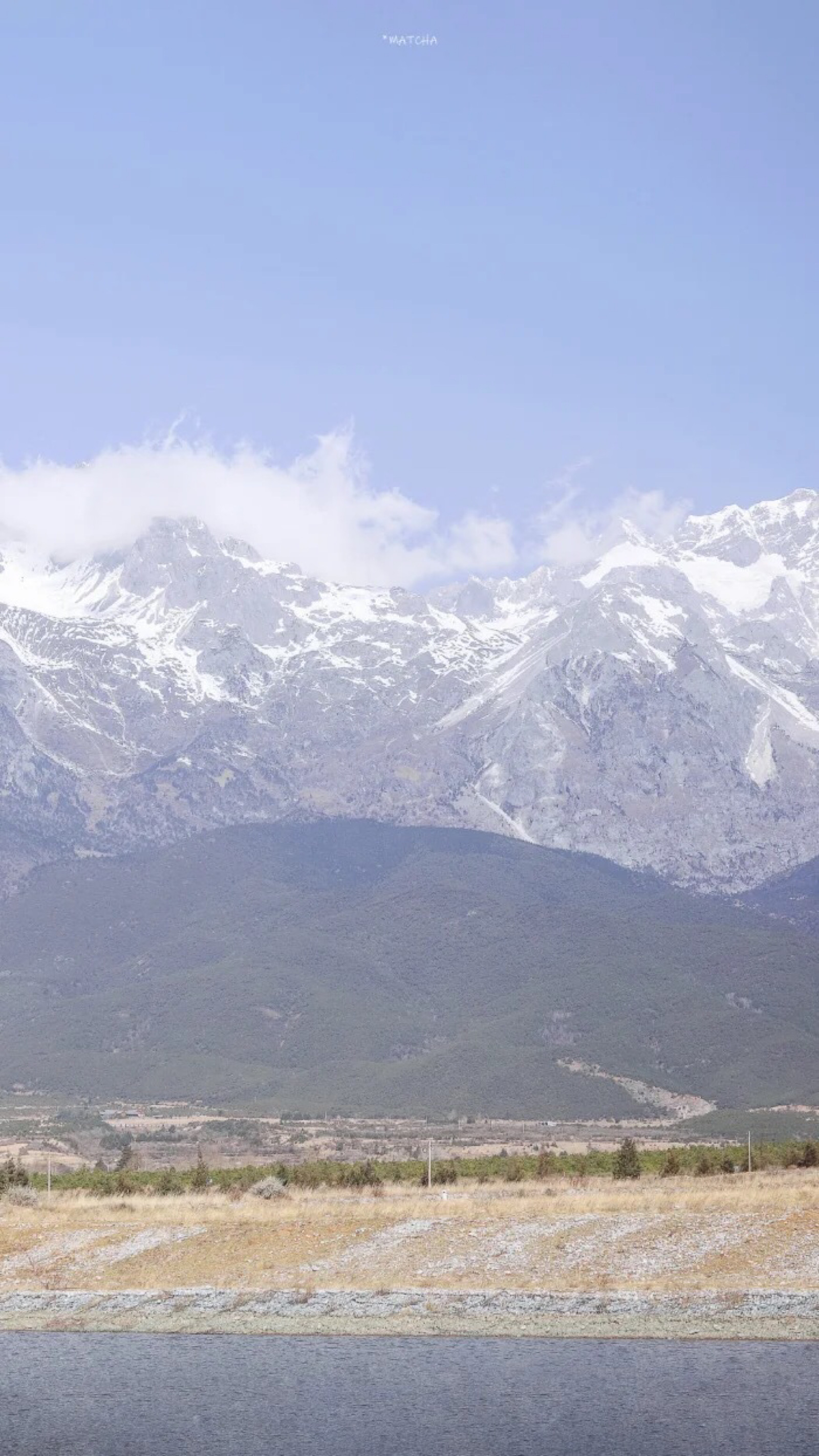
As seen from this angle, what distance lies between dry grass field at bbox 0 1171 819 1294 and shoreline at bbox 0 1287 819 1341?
1214 mm

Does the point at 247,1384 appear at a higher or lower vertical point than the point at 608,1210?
lower

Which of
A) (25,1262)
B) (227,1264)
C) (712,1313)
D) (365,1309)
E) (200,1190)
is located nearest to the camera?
(712,1313)

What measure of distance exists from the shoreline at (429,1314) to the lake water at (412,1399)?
1.45 metres

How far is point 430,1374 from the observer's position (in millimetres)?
55062

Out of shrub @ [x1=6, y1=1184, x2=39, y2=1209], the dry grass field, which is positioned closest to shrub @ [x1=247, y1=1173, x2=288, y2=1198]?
the dry grass field

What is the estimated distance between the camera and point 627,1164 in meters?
96.7

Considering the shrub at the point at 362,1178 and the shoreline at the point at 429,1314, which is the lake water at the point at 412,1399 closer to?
the shoreline at the point at 429,1314

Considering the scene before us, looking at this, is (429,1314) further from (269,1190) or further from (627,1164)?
(627,1164)

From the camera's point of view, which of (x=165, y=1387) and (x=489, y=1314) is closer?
(x=165, y=1387)

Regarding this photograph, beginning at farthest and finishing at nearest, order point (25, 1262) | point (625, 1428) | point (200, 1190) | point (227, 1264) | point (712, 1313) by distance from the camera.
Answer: point (200, 1190) → point (25, 1262) → point (227, 1264) → point (712, 1313) → point (625, 1428)

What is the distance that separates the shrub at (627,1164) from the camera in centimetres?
9556

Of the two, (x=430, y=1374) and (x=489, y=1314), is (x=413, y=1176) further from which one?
(x=430, y=1374)

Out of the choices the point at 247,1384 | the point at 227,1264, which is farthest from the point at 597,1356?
the point at 227,1264

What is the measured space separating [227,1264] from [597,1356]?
76.0 ft
